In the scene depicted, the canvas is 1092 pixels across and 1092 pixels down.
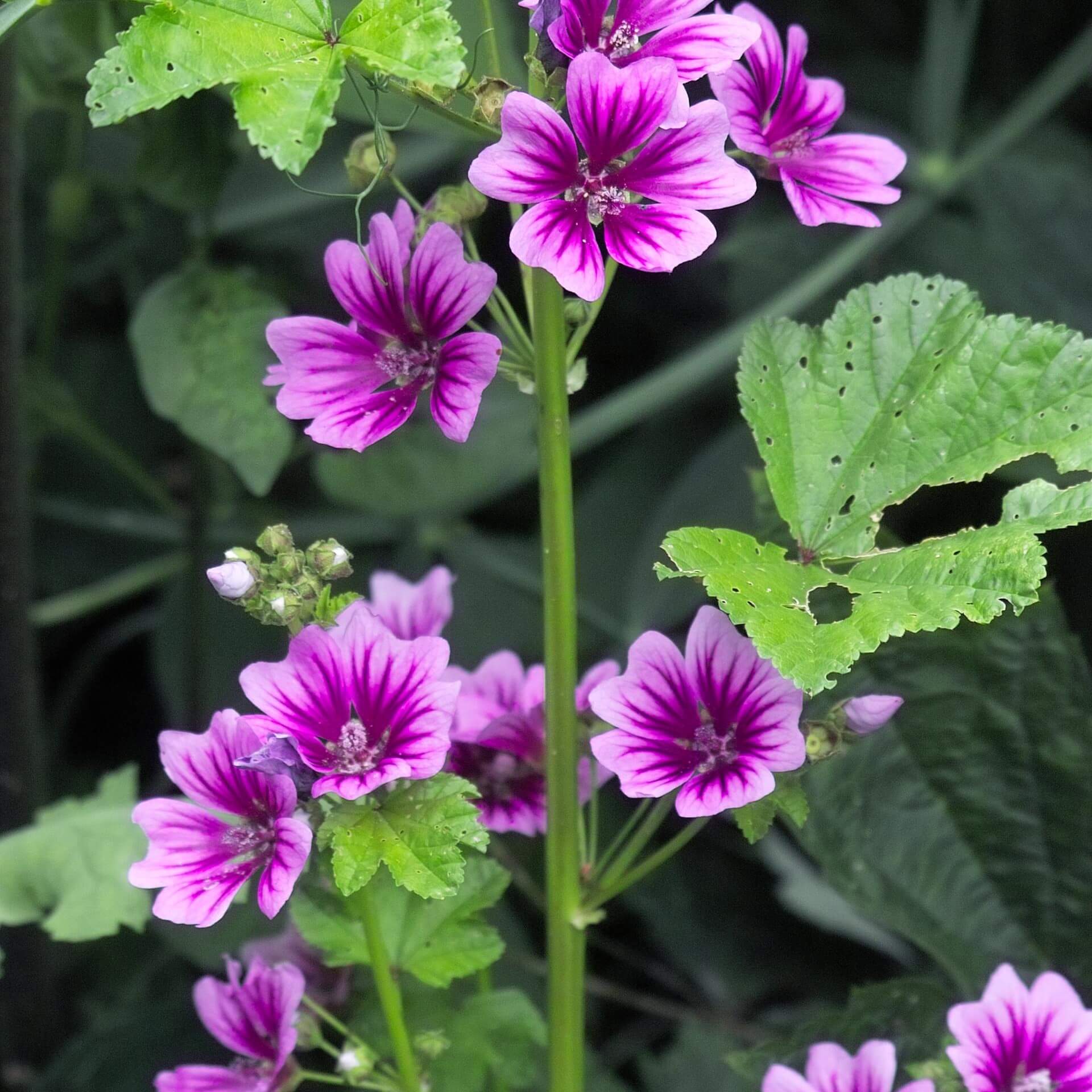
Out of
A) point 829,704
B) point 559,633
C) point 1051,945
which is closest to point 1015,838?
point 1051,945

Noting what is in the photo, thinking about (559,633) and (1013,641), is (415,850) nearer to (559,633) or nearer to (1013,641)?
(559,633)

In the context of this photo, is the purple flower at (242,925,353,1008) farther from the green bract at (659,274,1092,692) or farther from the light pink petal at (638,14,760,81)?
the light pink petal at (638,14,760,81)

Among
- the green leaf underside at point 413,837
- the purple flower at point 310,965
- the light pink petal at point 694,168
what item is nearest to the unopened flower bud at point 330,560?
the green leaf underside at point 413,837

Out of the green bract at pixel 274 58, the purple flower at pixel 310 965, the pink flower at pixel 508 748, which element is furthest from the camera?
the purple flower at pixel 310 965

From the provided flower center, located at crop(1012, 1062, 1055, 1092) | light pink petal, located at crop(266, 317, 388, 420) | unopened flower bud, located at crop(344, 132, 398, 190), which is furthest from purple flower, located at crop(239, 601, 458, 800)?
flower center, located at crop(1012, 1062, 1055, 1092)

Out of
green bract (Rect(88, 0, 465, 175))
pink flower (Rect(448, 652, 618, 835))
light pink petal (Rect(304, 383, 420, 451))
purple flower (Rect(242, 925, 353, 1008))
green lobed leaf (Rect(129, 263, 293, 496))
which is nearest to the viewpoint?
green bract (Rect(88, 0, 465, 175))

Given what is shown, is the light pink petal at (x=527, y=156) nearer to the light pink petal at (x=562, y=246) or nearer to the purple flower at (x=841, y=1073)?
the light pink petal at (x=562, y=246)
